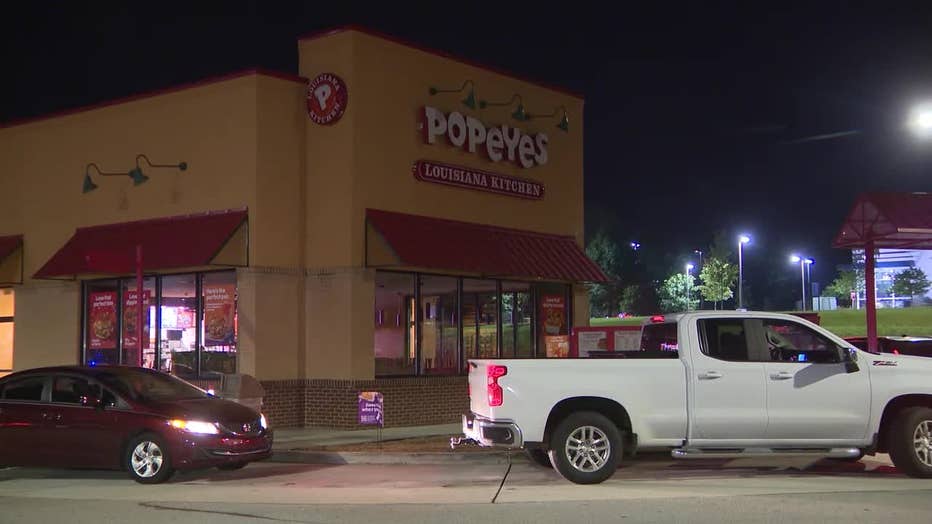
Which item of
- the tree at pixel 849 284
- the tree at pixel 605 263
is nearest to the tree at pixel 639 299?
the tree at pixel 605 263

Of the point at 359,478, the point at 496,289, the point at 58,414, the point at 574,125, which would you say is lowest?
the point at 359,478

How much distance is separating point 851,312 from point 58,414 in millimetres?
54652

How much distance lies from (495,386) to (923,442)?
5102mm

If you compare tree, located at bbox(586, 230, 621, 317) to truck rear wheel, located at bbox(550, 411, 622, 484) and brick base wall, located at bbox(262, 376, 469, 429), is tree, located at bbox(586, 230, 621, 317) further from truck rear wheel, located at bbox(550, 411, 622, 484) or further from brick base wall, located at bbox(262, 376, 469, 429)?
truck rear wheel, located at bbox(550, 411, 622, 484)

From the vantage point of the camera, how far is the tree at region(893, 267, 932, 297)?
3305 inches

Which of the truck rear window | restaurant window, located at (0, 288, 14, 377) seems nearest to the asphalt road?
the truck rear window

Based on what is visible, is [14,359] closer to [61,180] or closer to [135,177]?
[61,180]

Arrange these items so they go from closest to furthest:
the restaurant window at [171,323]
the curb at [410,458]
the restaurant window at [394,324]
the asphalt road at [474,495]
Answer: the asphalt road at [474,495]
the curb at [410,458]
the restaurant window at [171,323]
the restaurant window at [394,324]

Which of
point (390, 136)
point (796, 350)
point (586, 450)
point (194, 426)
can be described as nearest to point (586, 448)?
point (586, 450)

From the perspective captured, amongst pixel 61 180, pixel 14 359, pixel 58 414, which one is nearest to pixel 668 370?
pixel 58 414

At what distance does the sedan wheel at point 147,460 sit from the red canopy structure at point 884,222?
504 inches

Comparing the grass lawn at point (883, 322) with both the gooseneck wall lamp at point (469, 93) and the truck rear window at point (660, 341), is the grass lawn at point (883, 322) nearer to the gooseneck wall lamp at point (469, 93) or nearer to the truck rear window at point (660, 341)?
the gooseneck wall lamp at point (469, 93)

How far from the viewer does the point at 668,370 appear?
11.2 m

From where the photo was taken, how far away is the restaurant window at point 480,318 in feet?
66.7
